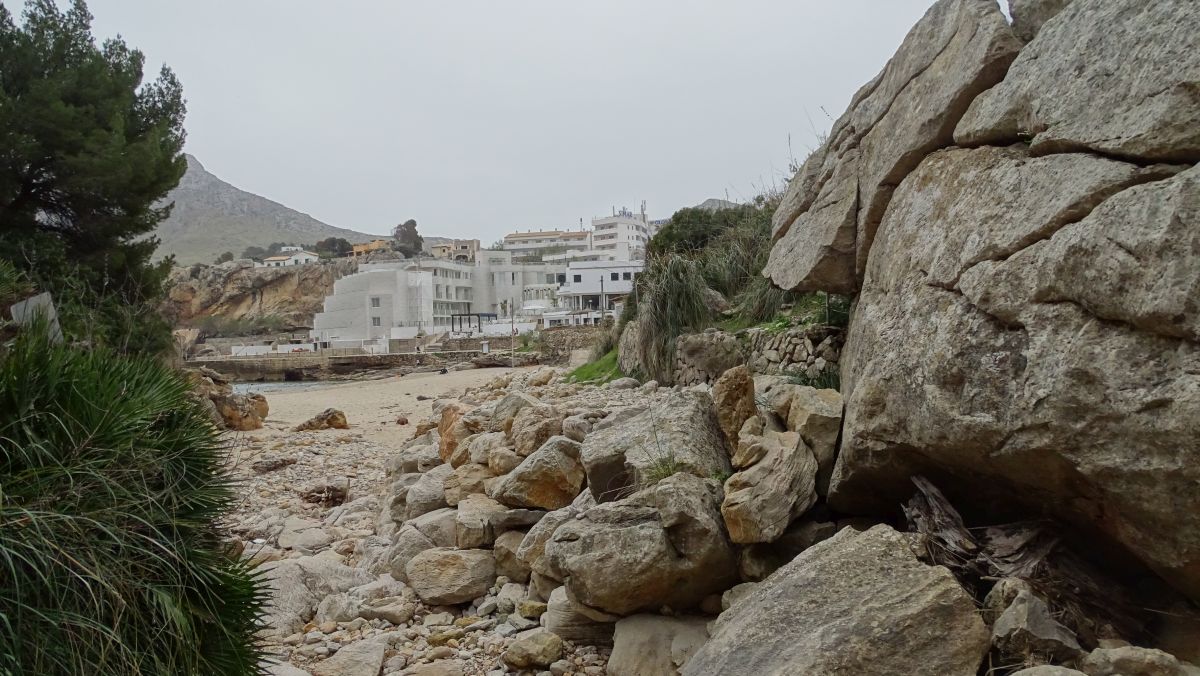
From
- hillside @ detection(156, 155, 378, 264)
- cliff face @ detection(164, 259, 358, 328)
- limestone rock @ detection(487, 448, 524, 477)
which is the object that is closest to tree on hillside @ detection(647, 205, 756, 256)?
limestone rock @ detection(487, 448, 524, 477)

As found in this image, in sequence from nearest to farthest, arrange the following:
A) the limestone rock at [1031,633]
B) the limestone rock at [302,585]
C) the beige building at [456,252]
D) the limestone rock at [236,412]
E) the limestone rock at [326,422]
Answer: the limestone rock at [1031,633] → the limestone rock at [302,585] → the limestone rock at [326,422] → the limestone rock at [236,412] → the beige building at [456,252]

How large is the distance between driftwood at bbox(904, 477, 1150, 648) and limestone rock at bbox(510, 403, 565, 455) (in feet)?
13.6

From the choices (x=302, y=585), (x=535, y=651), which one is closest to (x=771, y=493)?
(x=535, y=651)

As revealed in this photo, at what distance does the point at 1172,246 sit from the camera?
2572 mm

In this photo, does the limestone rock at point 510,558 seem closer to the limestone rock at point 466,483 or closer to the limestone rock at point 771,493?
the limestone rock at point 466,483

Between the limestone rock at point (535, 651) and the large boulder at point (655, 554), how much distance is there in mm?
328

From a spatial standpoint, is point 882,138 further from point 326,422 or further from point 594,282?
point 594,282

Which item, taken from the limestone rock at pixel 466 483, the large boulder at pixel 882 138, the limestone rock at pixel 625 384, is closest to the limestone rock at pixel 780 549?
the large boulder at pixel 882 138

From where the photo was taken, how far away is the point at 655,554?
13.6 feet

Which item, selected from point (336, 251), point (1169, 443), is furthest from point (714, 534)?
point (336, 251)

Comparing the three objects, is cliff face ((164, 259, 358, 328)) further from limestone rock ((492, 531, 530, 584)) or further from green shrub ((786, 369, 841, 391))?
green shrub ((786, 369, 841, 391))

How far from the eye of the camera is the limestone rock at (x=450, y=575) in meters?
5.54

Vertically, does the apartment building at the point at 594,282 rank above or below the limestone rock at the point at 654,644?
above

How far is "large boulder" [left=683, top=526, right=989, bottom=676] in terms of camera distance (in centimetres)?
Result: 283
